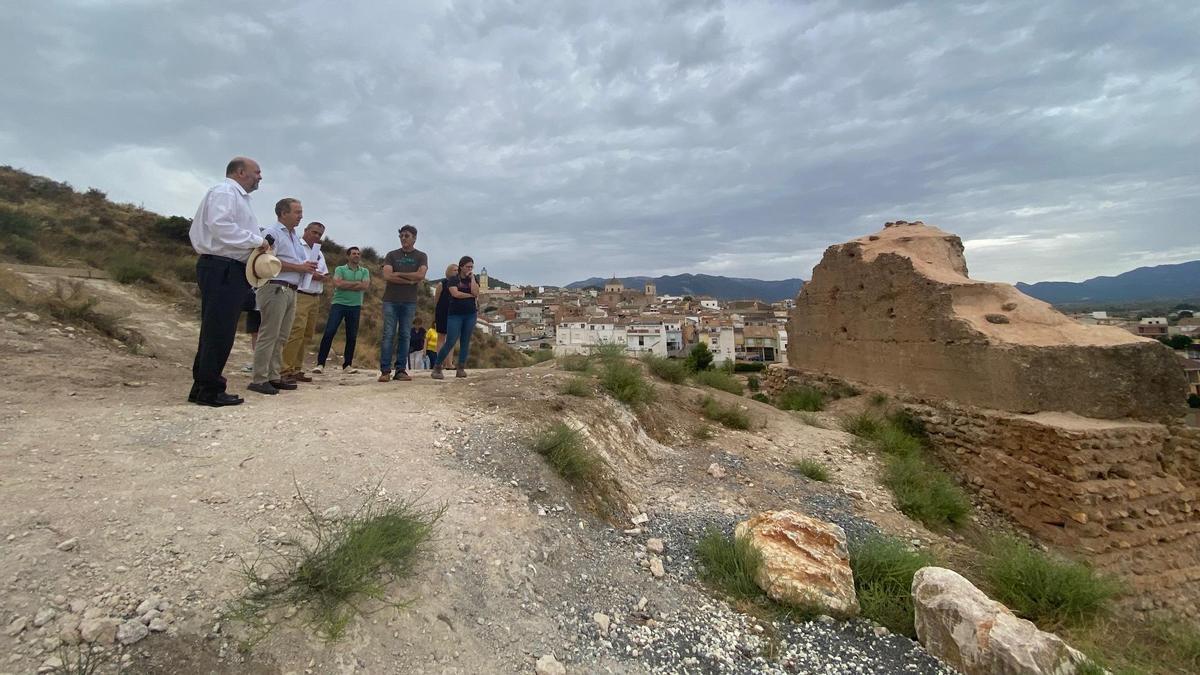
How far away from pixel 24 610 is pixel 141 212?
104 ft

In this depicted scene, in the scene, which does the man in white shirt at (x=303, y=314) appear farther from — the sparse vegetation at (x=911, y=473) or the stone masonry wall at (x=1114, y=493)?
the stone masonry wall at (x=1114, y=493)

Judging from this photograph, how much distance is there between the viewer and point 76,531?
238 cm

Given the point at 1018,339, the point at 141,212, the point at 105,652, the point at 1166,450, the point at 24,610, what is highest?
the point at 141,212

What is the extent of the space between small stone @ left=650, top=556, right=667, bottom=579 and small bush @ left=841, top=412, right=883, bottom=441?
5.51m

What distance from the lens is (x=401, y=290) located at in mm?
6359

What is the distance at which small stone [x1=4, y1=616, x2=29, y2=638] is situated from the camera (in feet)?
6.08

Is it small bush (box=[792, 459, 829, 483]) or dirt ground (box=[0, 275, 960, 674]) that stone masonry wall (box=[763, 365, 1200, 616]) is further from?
small bush (box=[792, 459, 829, 483])

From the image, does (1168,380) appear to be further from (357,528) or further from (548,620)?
(357,528)

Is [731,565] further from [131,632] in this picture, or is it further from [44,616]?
[44,616]

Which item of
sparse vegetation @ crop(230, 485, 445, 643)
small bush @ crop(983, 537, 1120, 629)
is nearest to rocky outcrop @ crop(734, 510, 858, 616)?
small bush @ crop(983, 537, 1120, 629)

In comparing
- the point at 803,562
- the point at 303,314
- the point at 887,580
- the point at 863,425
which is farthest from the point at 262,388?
the point at 863,425

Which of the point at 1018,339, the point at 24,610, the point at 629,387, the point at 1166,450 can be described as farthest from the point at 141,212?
the point at 1166,450

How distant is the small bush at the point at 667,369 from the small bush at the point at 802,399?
254cm

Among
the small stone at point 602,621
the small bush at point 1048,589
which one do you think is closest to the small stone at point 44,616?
the small stone at point 602,621
